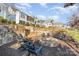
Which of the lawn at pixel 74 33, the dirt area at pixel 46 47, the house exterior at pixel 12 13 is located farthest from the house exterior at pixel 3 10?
the lawn at pixel 74 33

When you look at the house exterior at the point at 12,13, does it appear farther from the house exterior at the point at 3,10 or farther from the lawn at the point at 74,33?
the lawn at the point at 74,33

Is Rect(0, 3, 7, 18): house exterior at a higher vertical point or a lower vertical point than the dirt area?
higher

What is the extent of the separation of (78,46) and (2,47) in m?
0.61

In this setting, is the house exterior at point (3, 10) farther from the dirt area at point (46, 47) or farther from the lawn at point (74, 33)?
the lawn at point (74, 33)

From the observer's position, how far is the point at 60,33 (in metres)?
1.36

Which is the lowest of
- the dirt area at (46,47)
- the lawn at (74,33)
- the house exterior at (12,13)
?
the dirt area at (46,47)

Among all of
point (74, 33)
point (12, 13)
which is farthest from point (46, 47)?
A: point (12, 13)

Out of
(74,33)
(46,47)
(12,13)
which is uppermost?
(12,13)

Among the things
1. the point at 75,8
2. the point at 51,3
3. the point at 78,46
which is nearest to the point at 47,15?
the point at 51,3

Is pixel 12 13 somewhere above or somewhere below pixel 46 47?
above

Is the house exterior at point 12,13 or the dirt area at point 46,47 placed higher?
the house exterior at point 12,13

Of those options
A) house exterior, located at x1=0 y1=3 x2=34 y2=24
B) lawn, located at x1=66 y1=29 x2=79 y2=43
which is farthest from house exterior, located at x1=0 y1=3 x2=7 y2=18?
lawn, located at x1=66 y1=29 x2=79 y2=43

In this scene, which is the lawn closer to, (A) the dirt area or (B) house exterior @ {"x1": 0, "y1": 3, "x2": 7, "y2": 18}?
(A) the dirt area

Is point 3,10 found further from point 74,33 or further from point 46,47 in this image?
point 74,33
